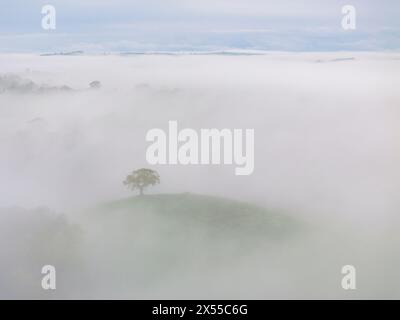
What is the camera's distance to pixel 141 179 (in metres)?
2.45

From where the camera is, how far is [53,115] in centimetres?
245

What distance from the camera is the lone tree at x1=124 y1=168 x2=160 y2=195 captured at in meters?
2.45

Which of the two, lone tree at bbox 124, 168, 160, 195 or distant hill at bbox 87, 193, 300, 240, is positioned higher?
lone tree at bbox 124, 168, 160, 195

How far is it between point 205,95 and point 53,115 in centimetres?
45

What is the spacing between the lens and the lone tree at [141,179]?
8.02 feet

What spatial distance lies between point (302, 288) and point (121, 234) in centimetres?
56

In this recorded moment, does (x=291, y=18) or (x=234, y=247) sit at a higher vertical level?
(x=291, y=18)

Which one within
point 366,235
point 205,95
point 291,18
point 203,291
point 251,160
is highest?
point 291,18

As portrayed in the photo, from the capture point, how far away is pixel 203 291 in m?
2.44

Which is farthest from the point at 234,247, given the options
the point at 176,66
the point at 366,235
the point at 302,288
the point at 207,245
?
the point at 176,66

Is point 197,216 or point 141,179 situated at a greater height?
point 141,179

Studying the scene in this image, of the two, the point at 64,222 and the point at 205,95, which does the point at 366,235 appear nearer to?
the point at 205,95

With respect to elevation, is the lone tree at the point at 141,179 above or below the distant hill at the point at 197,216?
above

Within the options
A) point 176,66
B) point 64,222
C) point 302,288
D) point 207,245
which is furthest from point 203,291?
point 176,66
